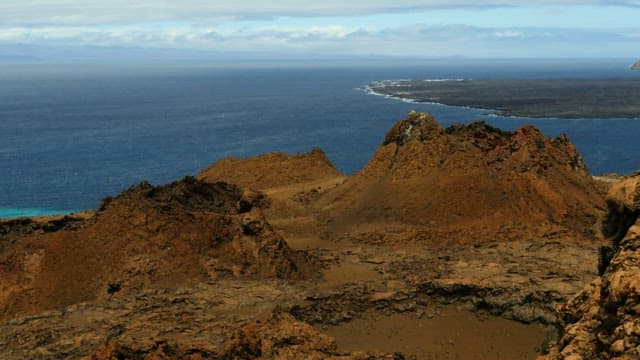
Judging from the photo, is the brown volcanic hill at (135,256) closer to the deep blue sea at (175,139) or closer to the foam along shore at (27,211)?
the foam along shore at (27,211)

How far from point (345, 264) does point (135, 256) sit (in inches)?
397

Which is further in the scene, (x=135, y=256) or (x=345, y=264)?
(x=345, y=264)

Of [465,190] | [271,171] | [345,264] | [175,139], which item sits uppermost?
[465,190]

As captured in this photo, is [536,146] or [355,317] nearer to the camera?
[355,317]

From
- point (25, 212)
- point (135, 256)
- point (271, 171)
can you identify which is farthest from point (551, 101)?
point (135, 256)

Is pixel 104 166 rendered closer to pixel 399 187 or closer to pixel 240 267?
pixel 399 187

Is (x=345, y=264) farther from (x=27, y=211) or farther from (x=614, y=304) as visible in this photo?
(x=27, y=211)

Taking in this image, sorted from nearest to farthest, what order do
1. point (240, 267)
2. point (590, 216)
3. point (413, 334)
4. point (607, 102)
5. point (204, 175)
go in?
point (413, 334) → point (240, 267) → point (590, 216) → point (204, 175) → point (607, 102)

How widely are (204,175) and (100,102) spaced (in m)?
147

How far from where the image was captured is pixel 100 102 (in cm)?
19112

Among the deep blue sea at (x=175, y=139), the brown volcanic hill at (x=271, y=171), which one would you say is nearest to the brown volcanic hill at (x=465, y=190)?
the brown volcanic hill at (x=271, y=171)

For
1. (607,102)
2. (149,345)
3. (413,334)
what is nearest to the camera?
(149,345)

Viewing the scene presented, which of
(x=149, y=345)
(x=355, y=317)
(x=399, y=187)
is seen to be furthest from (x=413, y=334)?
(x=399, y=187)

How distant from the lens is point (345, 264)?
1243 inches
